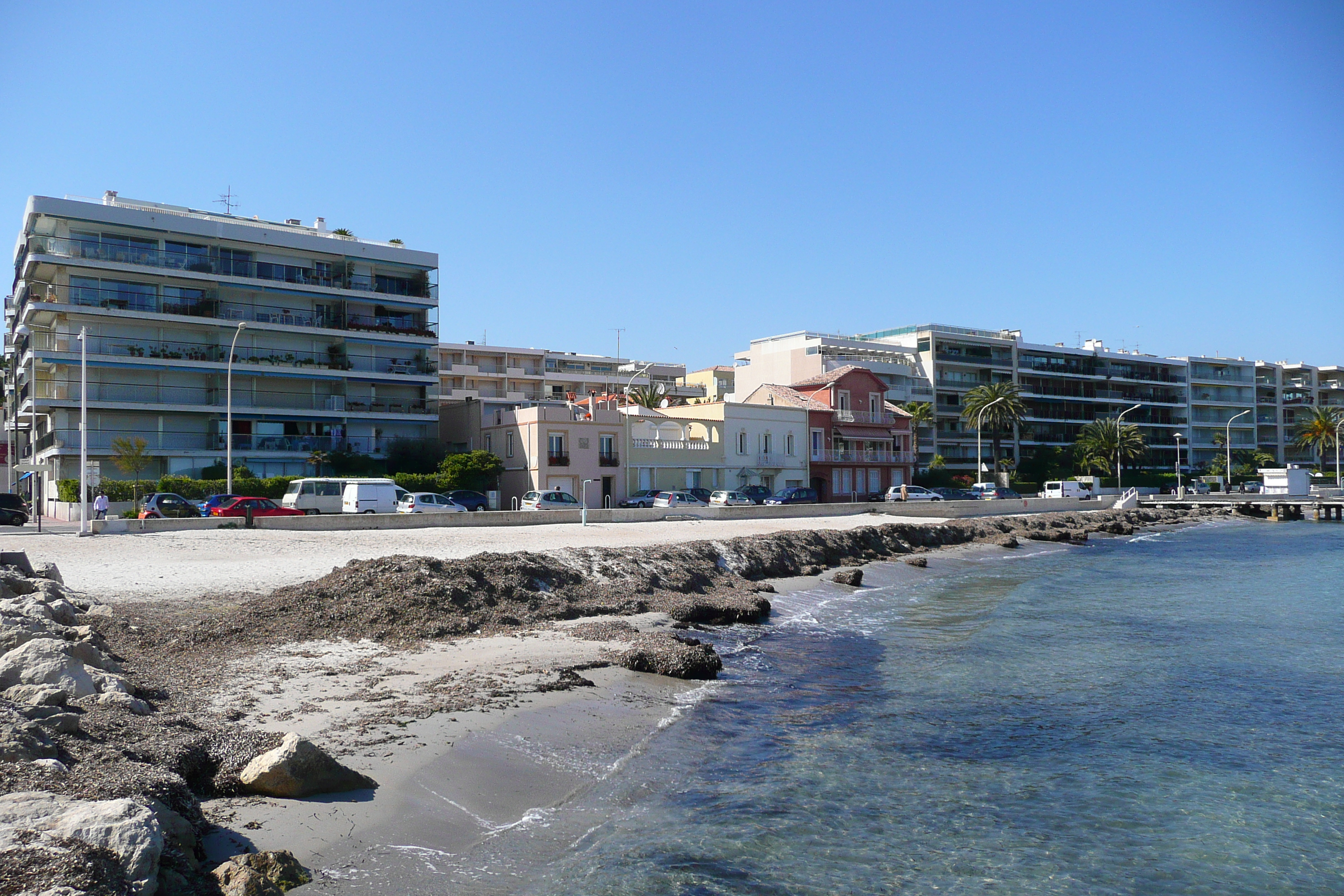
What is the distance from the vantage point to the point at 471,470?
6006 cm

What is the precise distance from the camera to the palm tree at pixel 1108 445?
346ft

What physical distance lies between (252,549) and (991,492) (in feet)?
219

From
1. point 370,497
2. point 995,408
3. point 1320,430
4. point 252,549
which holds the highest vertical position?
point 995,408

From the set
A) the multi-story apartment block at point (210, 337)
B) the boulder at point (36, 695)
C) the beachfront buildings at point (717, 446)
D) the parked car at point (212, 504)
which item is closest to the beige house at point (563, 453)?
the beachfront buildings at point (717, 446)

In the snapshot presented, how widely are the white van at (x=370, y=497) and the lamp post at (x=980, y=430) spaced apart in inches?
1990

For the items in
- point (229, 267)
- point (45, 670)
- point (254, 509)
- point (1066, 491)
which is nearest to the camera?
point (45, 670)

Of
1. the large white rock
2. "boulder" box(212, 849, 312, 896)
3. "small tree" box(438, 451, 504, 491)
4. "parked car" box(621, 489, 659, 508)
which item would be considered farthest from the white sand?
"small tree" box(438, 451, 504, 491)

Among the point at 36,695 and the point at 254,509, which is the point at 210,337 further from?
the point at 36,695

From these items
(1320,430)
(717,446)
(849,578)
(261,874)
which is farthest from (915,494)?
(1320,430)

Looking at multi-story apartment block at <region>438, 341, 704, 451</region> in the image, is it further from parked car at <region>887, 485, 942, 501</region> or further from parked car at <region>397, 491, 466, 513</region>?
parked car at <region>397, 491, 466, 513</region>

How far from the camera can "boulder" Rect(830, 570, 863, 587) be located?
3138 centimetres

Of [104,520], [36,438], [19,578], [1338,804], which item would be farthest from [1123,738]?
[36,438]

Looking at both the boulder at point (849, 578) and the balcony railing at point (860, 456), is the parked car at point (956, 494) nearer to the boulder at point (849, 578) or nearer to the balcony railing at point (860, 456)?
the balcony railing at point (860, 456)

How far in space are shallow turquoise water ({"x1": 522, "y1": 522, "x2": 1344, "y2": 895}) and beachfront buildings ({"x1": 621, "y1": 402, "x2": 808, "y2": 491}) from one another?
42.7 metres
